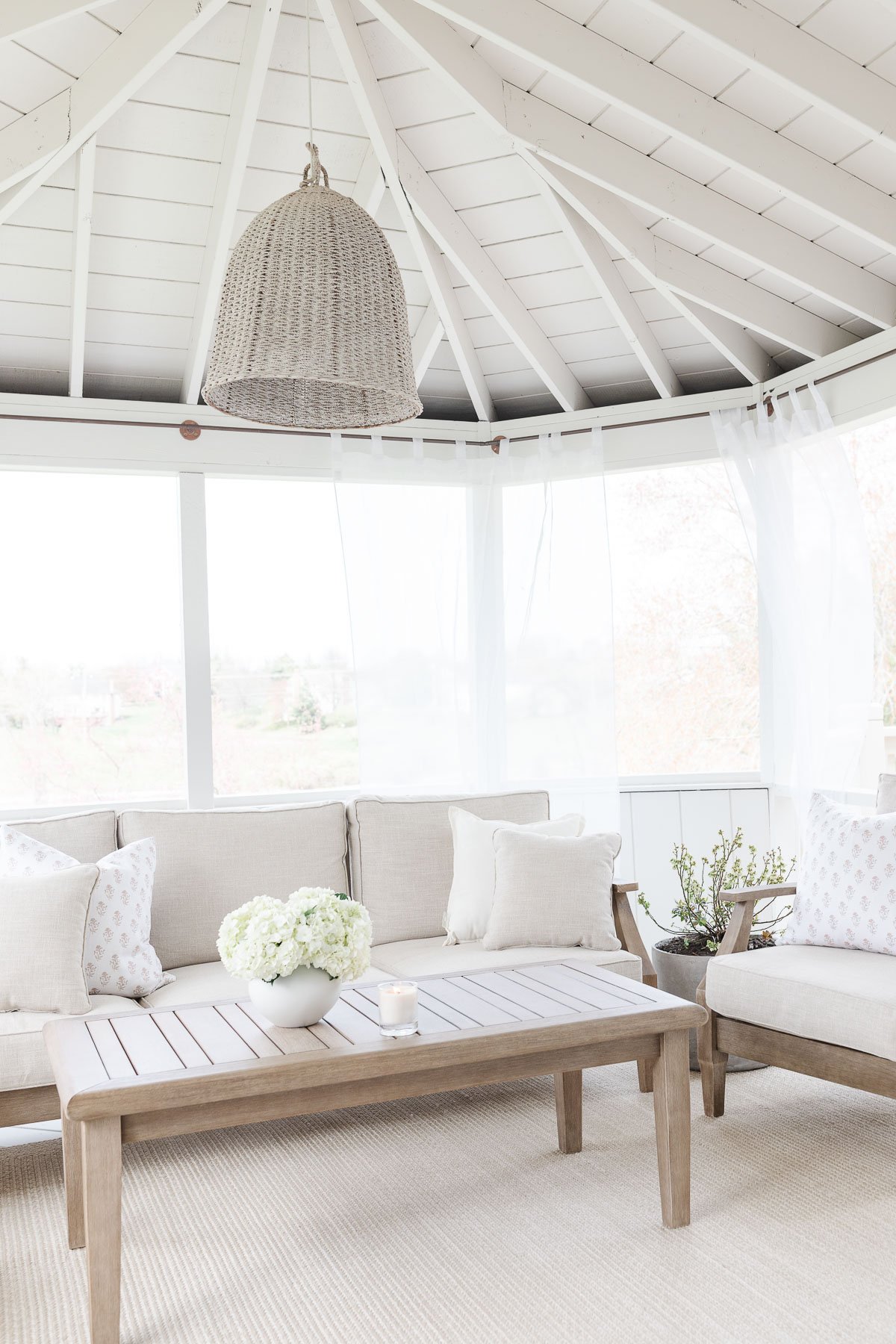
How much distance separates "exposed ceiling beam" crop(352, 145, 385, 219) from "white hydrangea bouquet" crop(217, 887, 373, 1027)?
2.20m

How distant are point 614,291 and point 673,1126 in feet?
9.22

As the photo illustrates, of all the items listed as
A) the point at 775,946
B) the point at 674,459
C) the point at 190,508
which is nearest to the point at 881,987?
the point at 775,946

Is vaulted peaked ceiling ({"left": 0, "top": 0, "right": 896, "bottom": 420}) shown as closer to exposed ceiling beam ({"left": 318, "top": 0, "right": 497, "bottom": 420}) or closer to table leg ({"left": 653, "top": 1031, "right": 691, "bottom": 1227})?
exposed ceiling beam ({"left": 318, "top": 0, "right": 497, "bottom": 420})

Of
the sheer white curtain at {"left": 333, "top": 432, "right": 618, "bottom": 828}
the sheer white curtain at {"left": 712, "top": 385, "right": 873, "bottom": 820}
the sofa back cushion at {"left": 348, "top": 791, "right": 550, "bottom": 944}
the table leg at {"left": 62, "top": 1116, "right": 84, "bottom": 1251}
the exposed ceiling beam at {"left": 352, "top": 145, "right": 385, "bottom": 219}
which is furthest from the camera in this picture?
the sheer white curtain at {"left": 333, "top": 432, "right": 618, "bottom": 828}

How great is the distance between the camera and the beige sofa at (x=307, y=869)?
345 centimetres

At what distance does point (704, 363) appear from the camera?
15.4ft

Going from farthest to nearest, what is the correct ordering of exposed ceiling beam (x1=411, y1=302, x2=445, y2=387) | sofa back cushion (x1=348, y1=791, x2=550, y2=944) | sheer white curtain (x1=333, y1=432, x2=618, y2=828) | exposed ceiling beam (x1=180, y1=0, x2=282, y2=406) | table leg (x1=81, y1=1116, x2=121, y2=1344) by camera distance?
sheer white curtain (x1=333, y1=432, x2=618, y2=828) → exposed ceiling beam (x1=411, y1=302, x2=445, y2=387) → sofa back cushion (x1=348, y1=791, x2=550, y2=944) → exposed ceiling beam (x1=180, y1=0, x2=282, y2=406) → table leg (x1=81, y1=1116, x2=121, y2=1344)

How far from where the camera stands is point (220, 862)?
364cm

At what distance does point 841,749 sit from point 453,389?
89.4 inches

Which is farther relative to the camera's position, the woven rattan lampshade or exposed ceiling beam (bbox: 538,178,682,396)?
exposed ceiling beam (bbox: 538,178,682,396)

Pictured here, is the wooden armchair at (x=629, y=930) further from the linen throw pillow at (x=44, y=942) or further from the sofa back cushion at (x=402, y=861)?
the linen throw pillow at (x=44, y=942)

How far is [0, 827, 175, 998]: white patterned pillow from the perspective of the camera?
3.15 m

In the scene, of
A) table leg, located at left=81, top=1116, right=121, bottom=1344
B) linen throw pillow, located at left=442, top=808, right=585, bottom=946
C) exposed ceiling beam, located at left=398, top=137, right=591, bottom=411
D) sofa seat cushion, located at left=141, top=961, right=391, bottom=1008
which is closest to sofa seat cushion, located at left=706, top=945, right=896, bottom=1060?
linen throw pillow, located at left=442, top=808, right=585, bottom=946

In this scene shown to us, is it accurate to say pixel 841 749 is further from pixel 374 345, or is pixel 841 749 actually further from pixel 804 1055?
pixel 374 345
